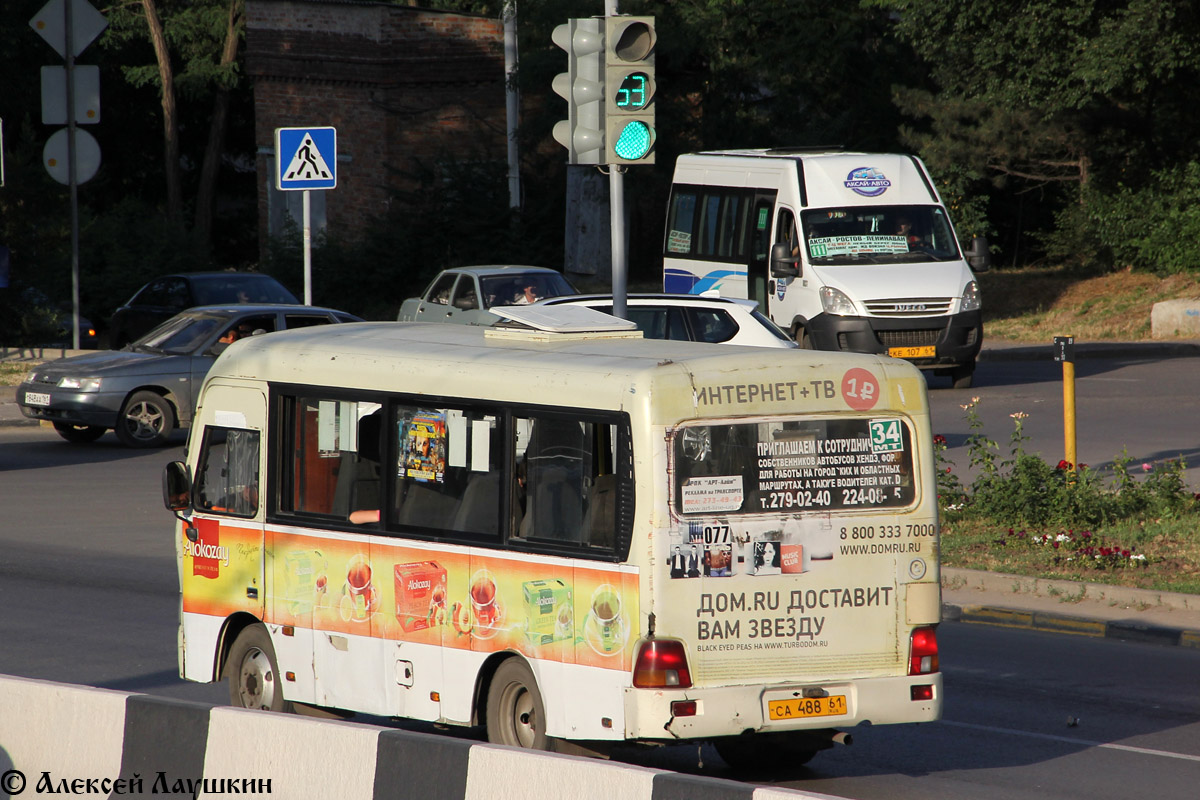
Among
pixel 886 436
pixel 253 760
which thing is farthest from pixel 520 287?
pixel 253 760

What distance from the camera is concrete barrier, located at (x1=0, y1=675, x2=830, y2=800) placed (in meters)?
5.61

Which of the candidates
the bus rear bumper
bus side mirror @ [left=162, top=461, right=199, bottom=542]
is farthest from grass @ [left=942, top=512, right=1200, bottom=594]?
bus side mirror @ [left=162, top=461, right=199, bottom=542]

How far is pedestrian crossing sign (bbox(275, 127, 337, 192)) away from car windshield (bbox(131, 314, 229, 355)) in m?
2.00

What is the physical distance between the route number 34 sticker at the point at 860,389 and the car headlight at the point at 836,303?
1448cm

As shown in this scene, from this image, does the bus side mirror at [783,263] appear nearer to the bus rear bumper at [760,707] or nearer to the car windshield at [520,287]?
the car windshield at [520,287]

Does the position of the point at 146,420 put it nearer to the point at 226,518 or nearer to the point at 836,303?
the point at 836,303

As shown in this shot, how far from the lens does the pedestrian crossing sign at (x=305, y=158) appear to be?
1916 cm

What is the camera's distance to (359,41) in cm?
3784

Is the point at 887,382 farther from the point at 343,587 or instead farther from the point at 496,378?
the point at 343,587

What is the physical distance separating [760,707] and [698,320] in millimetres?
11648

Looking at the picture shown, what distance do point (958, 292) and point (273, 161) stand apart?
2164 cm

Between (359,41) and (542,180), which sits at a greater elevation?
(359,41)

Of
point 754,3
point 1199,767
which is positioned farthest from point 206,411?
point 754,3

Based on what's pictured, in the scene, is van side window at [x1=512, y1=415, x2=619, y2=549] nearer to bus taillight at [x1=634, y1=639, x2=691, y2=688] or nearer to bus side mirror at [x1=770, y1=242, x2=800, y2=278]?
bus taillight at [x1=634, y1=639, x2=691, y2=688]
